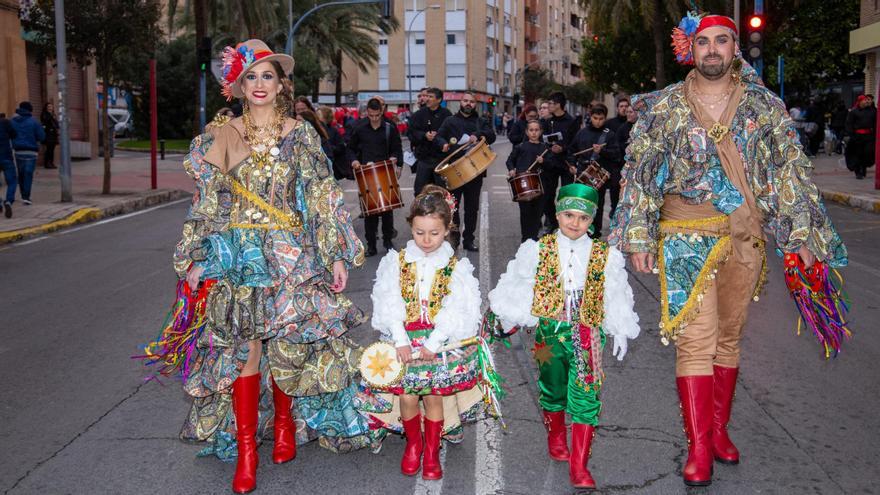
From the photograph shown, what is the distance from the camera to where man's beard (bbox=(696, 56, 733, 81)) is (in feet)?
13.7

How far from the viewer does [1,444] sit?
500cm

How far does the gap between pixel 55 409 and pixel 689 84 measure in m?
3.98

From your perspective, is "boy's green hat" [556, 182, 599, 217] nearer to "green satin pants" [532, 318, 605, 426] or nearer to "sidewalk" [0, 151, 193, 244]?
"green satin pants" [532, 318, 605, 426]

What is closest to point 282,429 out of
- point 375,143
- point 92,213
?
point 375,143

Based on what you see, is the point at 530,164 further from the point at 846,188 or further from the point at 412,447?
the point at 846,188

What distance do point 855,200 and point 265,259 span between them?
15209 millimetres

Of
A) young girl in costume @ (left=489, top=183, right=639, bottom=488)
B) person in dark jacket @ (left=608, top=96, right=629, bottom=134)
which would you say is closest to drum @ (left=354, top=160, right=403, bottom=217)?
person in dark jacket @ (left=608, top=96, right=629, bottom=134)

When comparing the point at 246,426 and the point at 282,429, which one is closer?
the point at 246,426

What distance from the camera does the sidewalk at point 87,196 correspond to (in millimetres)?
14875

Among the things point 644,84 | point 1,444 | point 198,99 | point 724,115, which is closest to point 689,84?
point 724,115

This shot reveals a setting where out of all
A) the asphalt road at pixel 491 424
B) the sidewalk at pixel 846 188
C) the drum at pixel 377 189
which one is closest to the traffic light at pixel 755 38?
the sidewalk at pixel 846 188

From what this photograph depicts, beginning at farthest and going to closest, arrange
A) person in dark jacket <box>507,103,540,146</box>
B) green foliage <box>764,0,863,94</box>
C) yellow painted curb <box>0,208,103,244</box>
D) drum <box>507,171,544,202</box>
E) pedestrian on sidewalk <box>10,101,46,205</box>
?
green foliage <box>764,0,863,94</box> < pedestrian on sidewalk <box>10,101,46,205</box> < person in dark jacket <box>507,103,540,146</box> < yellow painted curb <box>0,208,103,244</box> < drum <box>507,171,544,202</box>

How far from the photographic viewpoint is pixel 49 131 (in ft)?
90.1

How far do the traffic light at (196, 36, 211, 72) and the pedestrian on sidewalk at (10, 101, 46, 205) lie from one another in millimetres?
5537
